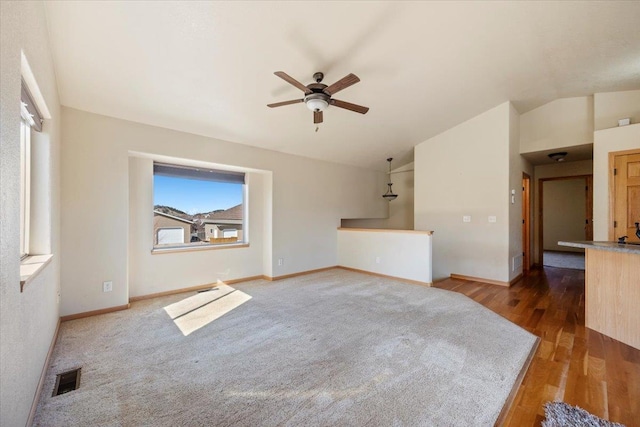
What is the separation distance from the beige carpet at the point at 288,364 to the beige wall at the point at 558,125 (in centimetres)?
378

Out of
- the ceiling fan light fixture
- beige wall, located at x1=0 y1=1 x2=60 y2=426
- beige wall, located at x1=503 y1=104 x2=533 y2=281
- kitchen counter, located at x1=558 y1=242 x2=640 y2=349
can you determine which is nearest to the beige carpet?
beige wall, located at x1=0 y1=1 x2=60 y2=426

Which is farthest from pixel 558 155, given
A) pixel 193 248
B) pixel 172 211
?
pixel 172 211

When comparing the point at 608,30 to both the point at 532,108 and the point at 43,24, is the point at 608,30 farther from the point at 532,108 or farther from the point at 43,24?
the point at 43,24

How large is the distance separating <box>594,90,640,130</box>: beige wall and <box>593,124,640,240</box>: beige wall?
0.28m

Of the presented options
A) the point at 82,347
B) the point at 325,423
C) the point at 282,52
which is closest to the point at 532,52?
the point at 282,52

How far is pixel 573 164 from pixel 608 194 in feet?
9.03

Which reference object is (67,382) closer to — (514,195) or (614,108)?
(514,195)

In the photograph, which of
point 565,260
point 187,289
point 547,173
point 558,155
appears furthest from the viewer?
point 565,260

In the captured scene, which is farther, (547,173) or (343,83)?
(547,173)

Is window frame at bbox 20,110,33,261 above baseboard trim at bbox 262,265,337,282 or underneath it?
above

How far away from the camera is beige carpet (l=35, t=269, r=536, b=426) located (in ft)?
5.62

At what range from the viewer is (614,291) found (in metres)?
2.74

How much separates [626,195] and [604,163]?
0.57m

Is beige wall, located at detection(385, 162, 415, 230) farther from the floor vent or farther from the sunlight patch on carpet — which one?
the floor vent
